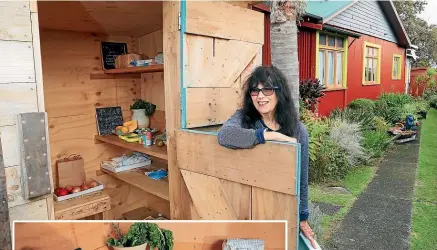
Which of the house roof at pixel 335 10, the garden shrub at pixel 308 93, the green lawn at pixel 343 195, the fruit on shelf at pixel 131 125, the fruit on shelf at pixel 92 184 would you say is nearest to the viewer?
the fruit on shelf at pixel 92 184

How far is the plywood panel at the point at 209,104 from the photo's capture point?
2477mm

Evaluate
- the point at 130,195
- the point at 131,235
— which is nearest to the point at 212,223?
the point at 131,235

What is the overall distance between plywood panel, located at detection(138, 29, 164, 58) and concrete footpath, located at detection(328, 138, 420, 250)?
286 cm

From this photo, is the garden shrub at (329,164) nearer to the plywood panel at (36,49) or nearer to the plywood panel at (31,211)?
the plywood panel at (31,211)

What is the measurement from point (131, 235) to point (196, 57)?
1399 mm

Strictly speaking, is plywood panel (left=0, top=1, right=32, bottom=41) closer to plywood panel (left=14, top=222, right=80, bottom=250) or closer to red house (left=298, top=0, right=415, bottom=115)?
plywood panel (left=14, top=222, right=80, bottom=250)

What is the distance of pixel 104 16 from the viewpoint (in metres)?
3.08

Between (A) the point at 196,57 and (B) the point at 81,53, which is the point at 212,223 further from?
(B) the point at 81,53

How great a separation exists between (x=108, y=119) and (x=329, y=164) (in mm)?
3638

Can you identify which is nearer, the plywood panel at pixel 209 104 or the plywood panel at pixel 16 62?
the plywood panel at pixel 16 62

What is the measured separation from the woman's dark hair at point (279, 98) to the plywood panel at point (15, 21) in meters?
1.28

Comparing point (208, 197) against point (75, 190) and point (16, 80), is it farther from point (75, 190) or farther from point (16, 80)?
point (75, 190)

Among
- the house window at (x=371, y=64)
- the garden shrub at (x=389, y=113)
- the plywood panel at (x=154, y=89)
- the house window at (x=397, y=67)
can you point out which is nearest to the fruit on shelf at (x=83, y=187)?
the plywood panel at (x=154, y=89)

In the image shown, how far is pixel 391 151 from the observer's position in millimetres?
7969
